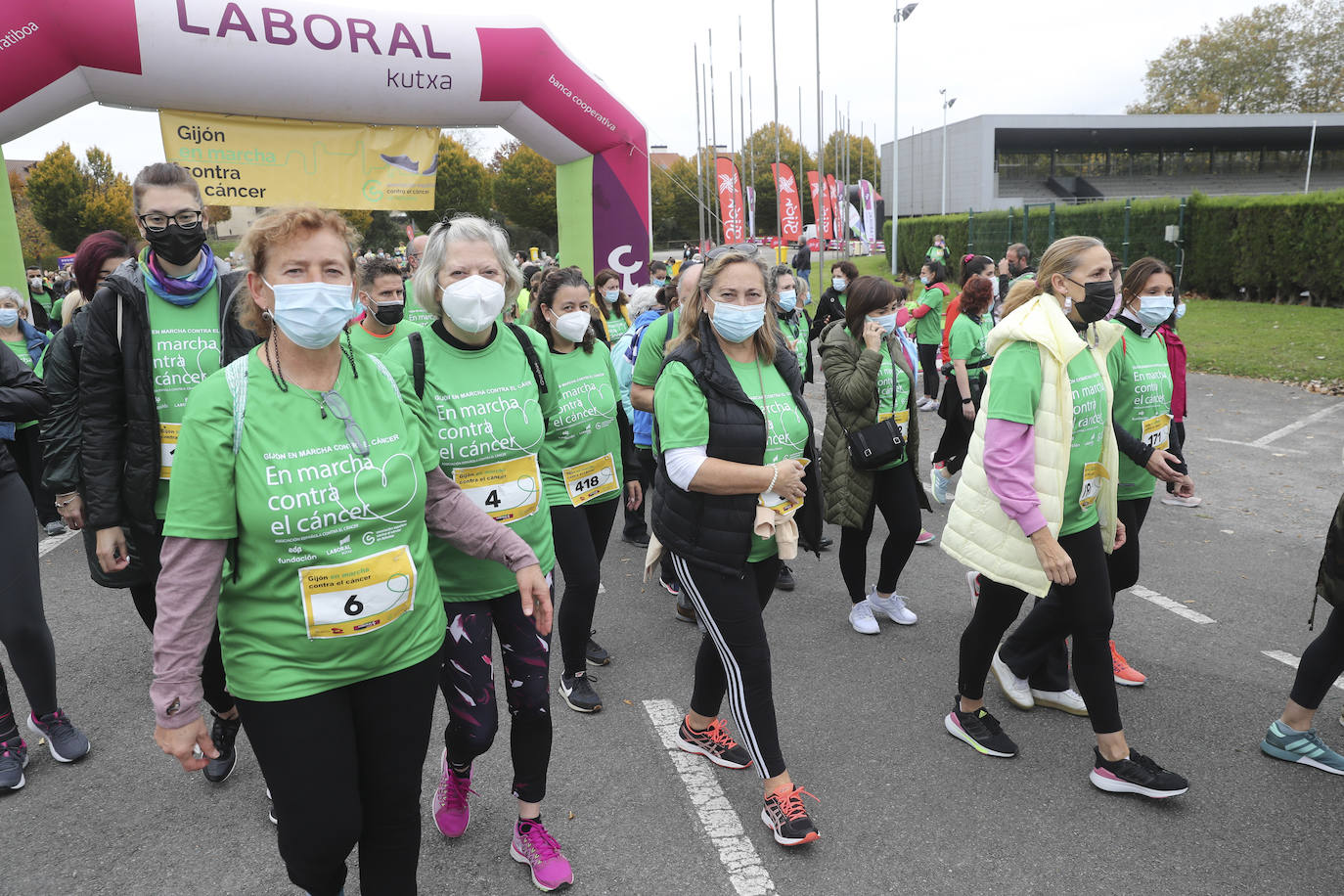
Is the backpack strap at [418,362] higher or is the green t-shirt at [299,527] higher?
the backpack strap at [418,362]

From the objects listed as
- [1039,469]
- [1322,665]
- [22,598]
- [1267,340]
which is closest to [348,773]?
[22,598]

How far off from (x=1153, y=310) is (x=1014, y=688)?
1.86 meters

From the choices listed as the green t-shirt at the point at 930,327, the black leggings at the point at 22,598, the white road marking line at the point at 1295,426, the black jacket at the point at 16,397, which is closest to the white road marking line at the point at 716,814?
the black leggings at the point at 22,598

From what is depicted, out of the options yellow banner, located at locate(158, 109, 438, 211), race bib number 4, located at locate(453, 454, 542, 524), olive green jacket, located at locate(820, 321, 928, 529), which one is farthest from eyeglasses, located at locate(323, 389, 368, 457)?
yellow banner, located at locate(158, 109, 438, 211)

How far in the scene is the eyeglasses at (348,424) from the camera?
2.03 meters

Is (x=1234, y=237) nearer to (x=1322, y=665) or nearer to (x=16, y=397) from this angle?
(x=1322, y=665)

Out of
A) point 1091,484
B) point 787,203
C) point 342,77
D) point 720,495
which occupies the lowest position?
point 1091,484

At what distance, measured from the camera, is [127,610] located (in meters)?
5.37

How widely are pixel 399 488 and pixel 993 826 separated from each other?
2.39m

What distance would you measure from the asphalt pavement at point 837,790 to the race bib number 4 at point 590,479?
999 mm

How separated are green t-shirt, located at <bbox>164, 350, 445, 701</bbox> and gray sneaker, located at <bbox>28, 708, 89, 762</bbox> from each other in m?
2.29

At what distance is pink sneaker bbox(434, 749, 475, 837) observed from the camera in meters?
3.01

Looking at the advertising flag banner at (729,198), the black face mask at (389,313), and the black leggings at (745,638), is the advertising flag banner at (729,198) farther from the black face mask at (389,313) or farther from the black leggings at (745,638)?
the black leggings at (745,638)

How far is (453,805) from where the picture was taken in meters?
3.03
